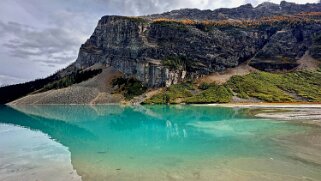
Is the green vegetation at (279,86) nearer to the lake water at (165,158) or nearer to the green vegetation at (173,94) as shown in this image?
the green vegetation at (173,94)

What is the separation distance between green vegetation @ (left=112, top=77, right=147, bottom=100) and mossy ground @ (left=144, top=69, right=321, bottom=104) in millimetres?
12755

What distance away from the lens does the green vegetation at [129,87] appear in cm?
17548

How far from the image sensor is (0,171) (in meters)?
26.5

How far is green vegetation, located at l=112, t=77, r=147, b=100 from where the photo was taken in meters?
175

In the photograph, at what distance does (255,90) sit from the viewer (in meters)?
173

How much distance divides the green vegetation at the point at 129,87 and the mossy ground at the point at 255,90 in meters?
12.8

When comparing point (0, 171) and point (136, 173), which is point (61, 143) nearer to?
point (0, 171)

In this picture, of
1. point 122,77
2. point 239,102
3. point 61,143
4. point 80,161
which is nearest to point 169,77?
point 122,77

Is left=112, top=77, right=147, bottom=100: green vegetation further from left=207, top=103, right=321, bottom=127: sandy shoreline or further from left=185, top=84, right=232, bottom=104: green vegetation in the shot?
left=207, top=103, right=321, bottom=127: sandy shoreline

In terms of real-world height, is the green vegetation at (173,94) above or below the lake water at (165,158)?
above

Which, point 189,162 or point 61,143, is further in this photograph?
point 61,143

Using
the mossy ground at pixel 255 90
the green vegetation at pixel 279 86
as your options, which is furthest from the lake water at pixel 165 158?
the green vegetation at pixel 279 86

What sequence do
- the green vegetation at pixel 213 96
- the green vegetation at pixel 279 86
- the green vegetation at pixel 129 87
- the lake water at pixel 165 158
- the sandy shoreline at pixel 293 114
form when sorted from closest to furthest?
1. the lake water at pixel 165 158
2. the sandy shoreline at pixel 293 114
3. the green vegetation at pixel 213 96
4. the green vegetation at pixel 279 86
5. the green vegetation at pixel 129 87

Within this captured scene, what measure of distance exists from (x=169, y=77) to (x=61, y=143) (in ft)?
493
